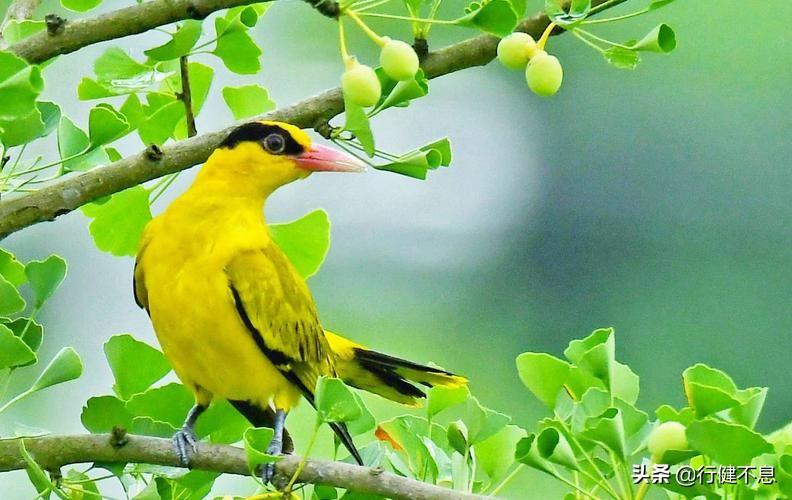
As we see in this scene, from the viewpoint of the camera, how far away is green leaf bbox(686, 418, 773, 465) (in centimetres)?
111

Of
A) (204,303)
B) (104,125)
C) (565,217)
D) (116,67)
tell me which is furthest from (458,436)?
(565,217)

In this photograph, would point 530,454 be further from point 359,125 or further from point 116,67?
point 116,67

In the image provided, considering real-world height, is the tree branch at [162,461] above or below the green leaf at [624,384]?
below

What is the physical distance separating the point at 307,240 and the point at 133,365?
301 millimetres

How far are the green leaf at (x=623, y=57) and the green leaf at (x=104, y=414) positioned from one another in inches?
26.8

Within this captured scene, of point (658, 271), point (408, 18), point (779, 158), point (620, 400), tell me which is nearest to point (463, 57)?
point (408, 18)

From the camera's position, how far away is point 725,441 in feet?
3.67

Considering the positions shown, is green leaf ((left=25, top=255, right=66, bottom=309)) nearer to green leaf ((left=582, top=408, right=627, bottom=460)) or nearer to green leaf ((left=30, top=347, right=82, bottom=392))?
green leaf ((left=30, top=347, right=82, bottom=392))

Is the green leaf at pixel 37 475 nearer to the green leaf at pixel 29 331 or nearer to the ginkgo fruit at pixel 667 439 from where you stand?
the green leaf at pixel 29 331

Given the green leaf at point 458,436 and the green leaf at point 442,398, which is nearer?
the green leaf at point 458,436

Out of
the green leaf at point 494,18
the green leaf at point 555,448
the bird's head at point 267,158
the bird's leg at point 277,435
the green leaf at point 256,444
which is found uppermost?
the green leaf at point 494,18

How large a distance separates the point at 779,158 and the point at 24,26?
33.3 feet

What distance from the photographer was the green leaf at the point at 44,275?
152cm

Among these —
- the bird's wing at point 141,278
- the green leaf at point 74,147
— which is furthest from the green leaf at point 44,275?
the bird's wing at point 141,278
